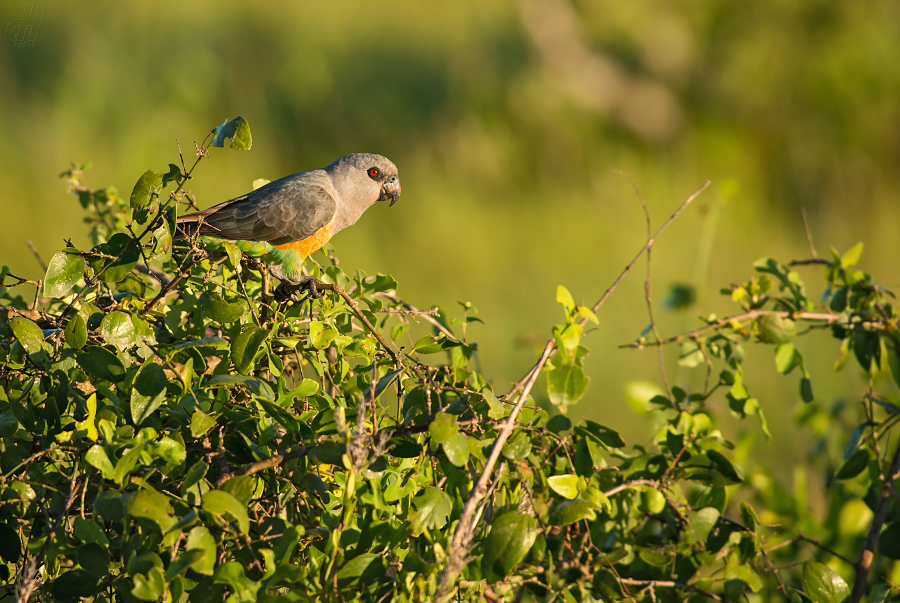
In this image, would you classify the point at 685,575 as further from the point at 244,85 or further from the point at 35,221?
the point at 244,85

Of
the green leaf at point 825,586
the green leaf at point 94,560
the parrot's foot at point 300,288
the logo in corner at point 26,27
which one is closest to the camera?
the green leaf at point 94,560

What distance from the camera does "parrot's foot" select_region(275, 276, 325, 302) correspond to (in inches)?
67.9

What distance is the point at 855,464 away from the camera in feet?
5.92

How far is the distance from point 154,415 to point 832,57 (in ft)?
24.9

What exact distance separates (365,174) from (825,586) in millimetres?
2533

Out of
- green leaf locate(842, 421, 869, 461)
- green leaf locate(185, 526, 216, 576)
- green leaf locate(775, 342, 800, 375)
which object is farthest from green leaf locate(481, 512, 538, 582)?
green leaf locate(775, 342, 800, 375)

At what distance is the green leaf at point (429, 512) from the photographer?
3.89ft

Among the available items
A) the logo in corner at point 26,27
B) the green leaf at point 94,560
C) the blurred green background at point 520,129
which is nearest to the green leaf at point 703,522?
the green leaf at point 94,560

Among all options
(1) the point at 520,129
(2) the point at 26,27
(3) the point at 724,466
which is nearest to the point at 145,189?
(3) the point at 724,466

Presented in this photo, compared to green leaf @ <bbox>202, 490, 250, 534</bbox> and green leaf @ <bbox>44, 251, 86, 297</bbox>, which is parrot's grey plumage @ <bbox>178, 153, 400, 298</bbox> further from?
green leaf @ <bbox>202, 490, 250, 534</bbox>

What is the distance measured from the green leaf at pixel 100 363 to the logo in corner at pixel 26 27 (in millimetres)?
7559

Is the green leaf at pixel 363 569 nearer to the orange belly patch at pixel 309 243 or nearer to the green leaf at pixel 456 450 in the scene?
the green leaf at pixel 456 450

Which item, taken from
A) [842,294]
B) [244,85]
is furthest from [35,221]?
[842,294]

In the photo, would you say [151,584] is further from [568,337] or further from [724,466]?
[724,466]
